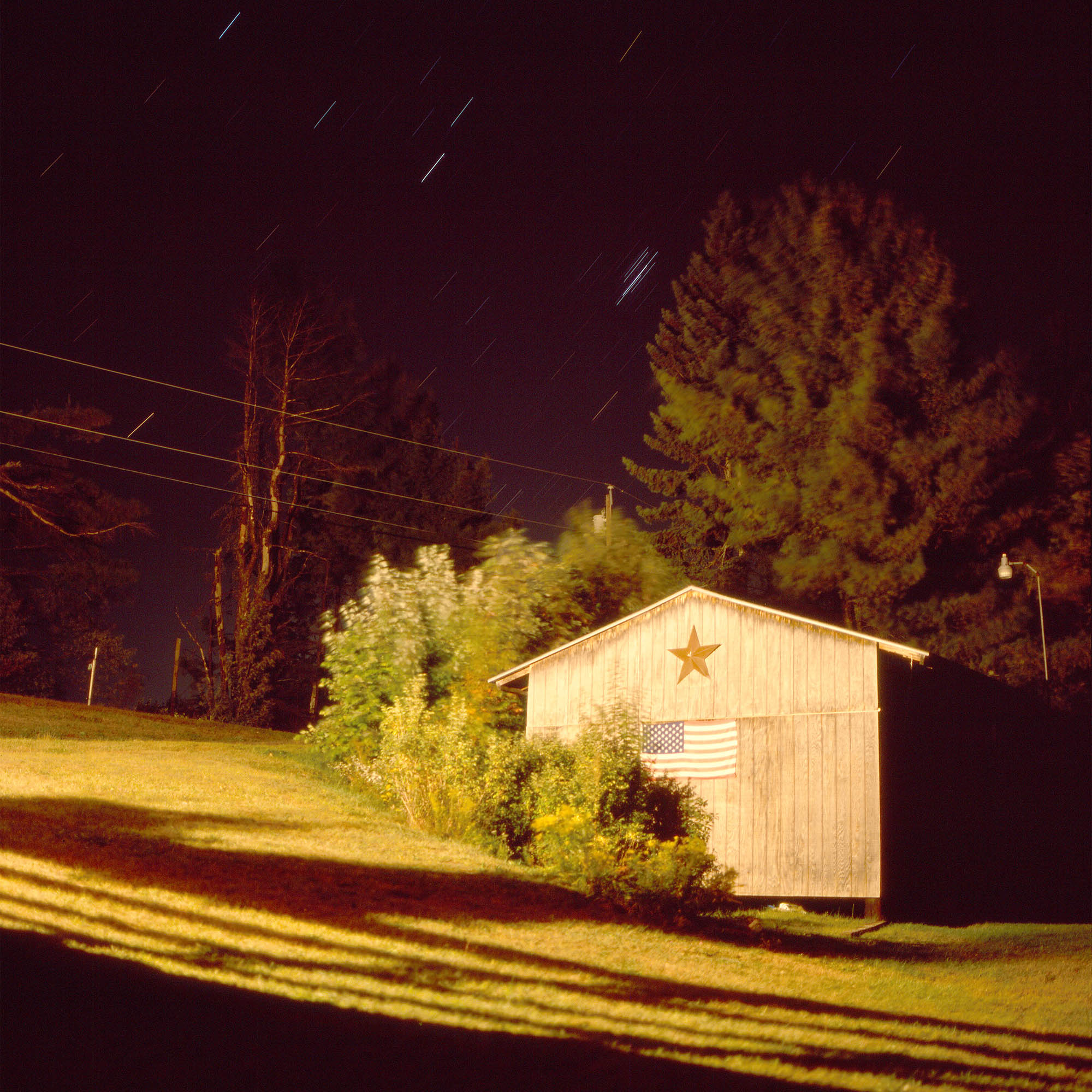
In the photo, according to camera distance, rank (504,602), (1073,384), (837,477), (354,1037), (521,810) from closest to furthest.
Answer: (354,1037) < (521,810) < (504,602) < (837,477) < (1073,384)

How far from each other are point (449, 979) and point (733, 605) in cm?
1127

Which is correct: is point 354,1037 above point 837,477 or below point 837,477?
below

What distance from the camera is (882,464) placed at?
3225cm

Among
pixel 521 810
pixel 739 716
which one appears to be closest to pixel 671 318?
pixel 739 716

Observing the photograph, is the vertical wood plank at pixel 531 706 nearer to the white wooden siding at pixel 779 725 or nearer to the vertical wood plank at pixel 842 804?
the white wooden siding at pixel 779 725

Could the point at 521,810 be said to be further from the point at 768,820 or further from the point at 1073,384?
the point at 1073,384

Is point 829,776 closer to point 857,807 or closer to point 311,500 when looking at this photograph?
point 857,807

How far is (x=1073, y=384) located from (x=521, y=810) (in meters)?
27.9

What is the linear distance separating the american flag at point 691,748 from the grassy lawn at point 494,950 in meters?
2.68

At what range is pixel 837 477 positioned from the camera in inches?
1281

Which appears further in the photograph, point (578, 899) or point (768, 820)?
point (768, 820)

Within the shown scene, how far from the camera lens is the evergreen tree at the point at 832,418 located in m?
32.0

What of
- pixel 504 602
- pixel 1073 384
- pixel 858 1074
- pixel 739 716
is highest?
pixel 1073 384

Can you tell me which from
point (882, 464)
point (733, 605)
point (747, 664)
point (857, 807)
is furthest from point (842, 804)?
point (882, 464)
